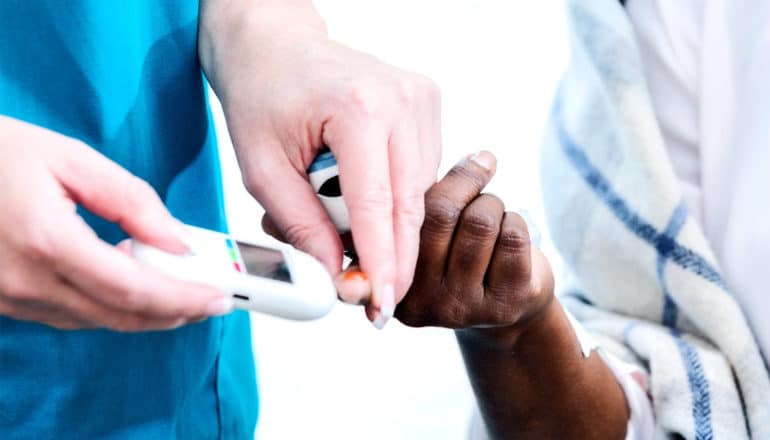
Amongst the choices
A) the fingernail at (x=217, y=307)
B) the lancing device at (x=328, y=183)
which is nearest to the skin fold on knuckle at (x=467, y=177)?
the lancing device at (x=328, y=183)

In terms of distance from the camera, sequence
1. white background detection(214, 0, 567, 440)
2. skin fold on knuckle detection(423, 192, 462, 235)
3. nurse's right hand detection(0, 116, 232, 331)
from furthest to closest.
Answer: white background detection(214, 0, 567, 440) < skin fold on knuckle detection(423, 192, 462, 235) < nurse's right hand detection(0, 116, 232, 331)

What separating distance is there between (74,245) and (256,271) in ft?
0.40

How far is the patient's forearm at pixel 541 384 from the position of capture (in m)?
0.71

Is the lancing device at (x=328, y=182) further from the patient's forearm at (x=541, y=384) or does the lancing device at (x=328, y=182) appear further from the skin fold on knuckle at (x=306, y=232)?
the patient's forearm at (x=541, y=384)

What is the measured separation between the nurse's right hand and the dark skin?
0.15 meters

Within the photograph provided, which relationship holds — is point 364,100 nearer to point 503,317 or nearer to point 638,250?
point 503,317

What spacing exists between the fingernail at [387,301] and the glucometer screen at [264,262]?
0.22 feet

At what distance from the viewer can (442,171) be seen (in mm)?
1155

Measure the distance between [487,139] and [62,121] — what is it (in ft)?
2.53

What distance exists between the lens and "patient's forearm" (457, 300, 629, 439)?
0.71 m

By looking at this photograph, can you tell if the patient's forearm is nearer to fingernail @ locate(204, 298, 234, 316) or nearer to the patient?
the patient

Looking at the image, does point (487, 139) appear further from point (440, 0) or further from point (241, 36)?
point (241, 36)

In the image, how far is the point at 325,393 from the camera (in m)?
1.04

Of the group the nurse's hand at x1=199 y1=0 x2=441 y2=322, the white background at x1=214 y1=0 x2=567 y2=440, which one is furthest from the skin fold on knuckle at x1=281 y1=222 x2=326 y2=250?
the white background at x1=214 y1=0 x2=567 y2=440
